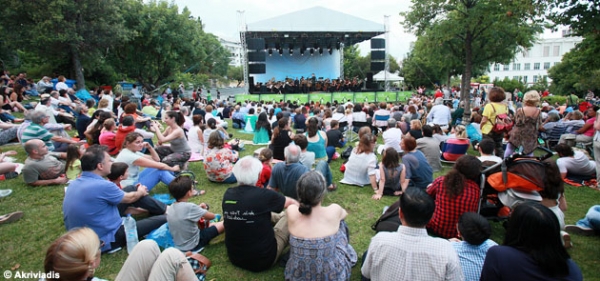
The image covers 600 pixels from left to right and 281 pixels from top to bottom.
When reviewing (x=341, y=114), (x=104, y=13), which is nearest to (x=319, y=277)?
(x=341, y=114)

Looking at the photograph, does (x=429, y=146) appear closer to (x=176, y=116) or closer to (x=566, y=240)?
(x=566, y=240)

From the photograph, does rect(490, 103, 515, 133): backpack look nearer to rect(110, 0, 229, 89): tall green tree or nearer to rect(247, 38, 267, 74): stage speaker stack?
rect(247, 38, 267, 74): stage speaker stack

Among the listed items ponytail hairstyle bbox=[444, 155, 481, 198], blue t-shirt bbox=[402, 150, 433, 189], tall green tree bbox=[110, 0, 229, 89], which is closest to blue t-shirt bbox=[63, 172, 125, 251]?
ponytail hairstyle bbox=[444, 155, 481, 198]

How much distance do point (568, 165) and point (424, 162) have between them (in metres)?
2.89

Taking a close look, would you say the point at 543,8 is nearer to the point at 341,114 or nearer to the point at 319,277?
the point at 341,114

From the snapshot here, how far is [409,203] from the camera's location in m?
1.93

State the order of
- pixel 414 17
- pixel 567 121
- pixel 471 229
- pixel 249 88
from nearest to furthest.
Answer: pixel 471 229, pixel 567 121, pixel 414 17, pixel 249 88

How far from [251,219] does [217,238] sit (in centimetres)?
100

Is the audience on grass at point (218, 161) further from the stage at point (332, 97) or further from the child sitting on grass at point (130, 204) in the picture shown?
the stage at point (332, 97)

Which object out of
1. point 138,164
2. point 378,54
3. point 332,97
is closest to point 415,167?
point 138,164

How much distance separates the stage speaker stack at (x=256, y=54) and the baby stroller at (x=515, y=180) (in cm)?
1826

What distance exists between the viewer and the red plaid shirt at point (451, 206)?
3033 millimetres

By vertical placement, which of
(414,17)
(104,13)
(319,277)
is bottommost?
(319,277)

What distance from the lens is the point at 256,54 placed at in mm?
20172
